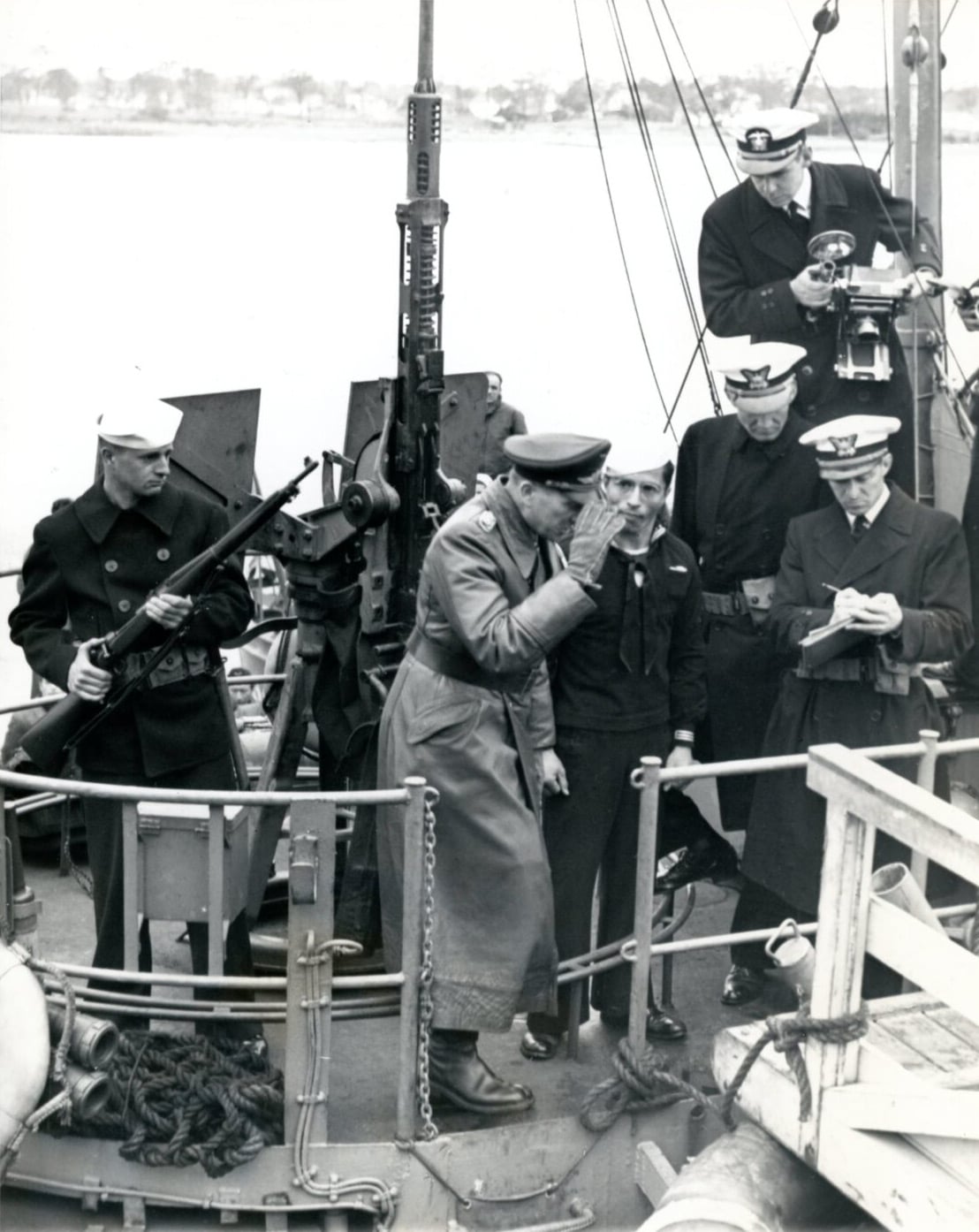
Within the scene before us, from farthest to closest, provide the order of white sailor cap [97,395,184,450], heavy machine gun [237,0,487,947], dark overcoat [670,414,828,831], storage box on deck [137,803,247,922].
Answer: dark overcoat [670,414,828,831]
heavy machine gun [237,0,487,947]
white sailor cap [97,395,184,450]
storage box on deck [137,803,247,922]

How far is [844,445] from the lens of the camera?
515 cm

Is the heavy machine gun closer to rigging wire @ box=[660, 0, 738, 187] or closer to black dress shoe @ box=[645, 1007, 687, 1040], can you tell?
black dress shoe @ box=[645, 1007, 687, 1040]

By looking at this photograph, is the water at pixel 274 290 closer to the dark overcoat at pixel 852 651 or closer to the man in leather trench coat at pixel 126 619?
the dark overcoat at pixel 852 651

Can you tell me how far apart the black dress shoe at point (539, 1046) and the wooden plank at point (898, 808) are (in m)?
1.39

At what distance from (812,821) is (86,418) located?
9.86 m

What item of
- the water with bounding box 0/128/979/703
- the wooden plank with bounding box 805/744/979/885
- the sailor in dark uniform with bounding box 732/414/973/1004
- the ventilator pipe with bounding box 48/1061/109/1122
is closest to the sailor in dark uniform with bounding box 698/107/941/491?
the sailor in dark uniform with bounding box 732/414/973/1004

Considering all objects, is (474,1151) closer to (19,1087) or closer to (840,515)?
(19,1087)

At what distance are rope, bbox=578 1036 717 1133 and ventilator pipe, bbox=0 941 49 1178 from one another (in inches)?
55.9

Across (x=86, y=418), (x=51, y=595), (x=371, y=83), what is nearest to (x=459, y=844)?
(x=51, y=595)

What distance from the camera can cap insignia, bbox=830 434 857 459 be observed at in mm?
5137

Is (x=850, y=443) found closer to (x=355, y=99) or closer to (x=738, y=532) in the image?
(x=738, y=532)

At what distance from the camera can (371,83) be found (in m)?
10.0

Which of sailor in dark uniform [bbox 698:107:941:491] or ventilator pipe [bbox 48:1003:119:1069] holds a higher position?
sailor in dark uniform [bbox 698:107:941:491]

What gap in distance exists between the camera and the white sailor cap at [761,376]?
543cm
